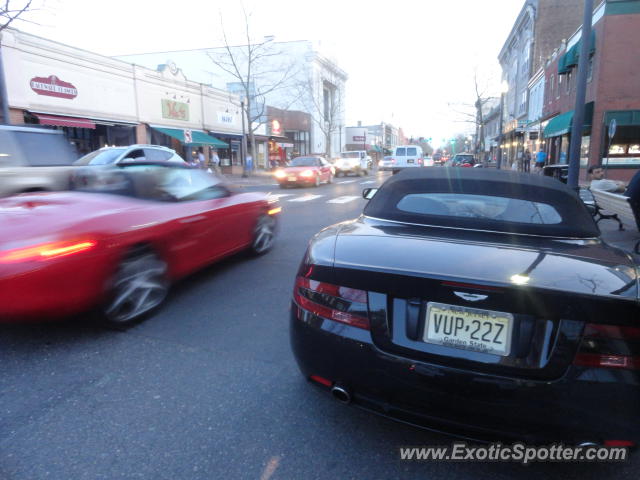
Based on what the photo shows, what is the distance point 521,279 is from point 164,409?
209 cm

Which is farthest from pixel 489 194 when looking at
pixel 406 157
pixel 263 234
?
pixel 406 157

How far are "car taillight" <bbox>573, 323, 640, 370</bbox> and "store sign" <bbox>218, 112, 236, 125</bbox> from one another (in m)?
34.6

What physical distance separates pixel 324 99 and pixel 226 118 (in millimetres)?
26982

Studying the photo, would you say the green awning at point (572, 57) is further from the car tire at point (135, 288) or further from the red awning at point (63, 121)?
the car tire at point (135, 288)

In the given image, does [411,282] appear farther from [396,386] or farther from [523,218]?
[523,218]

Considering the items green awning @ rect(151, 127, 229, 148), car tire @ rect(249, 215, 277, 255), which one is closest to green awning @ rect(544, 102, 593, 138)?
green awning @ rect(151, 127, 229, 148)

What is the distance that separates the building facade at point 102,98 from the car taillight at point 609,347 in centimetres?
2145

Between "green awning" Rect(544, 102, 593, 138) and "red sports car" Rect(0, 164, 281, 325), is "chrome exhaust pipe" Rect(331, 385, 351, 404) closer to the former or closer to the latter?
"red sports car" Rect(0, 164, 281, 325)

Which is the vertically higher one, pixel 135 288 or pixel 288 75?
pixel 288 75

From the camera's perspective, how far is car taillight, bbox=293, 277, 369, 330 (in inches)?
80.8

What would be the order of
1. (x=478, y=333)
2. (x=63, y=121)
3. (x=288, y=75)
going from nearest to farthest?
(x=478, y=333) → (x=63, y=121) → (x=288, y=75)

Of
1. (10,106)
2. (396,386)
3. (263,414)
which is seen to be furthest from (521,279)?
(10,106)

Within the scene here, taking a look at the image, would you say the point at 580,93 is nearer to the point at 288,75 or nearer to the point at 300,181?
the point at 300,181

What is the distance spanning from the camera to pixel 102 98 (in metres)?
22.1
